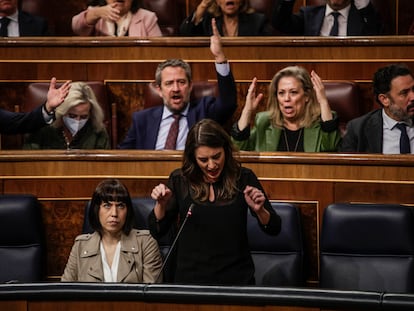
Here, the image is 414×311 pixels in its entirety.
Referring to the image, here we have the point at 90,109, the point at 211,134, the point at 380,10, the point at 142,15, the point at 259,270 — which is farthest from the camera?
the point at 380,10

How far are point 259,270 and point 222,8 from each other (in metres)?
0.71

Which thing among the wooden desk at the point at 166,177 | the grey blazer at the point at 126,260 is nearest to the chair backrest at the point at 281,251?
the wooden desk at the point at 166,177

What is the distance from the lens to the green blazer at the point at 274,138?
5.21ft

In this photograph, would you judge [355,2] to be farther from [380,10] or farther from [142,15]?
[142,15]

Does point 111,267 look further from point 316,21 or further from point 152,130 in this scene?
point 316,21

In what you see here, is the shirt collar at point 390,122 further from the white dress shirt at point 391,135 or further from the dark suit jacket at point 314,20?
the dark suit jacket at point 314,20

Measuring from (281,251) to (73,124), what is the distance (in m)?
0.47

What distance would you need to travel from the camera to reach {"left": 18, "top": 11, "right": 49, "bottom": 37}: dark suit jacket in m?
2.06

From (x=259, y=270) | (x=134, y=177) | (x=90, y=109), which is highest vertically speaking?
(x=90, y=109)

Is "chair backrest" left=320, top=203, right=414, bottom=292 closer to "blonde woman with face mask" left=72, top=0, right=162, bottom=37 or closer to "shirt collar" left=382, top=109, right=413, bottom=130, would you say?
"shirt collar" left=382, top=109, right=413, bottom=130

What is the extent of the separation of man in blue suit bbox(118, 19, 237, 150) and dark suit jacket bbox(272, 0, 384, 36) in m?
0.29

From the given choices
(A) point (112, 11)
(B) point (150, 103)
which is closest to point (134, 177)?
(B) point (150, 103)

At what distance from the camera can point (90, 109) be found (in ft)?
5.51

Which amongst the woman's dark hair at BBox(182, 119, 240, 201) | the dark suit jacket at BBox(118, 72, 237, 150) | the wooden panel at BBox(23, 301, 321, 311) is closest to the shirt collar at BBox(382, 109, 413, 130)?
the dark suit jacket at BBox(118, 72, 237, 150)
